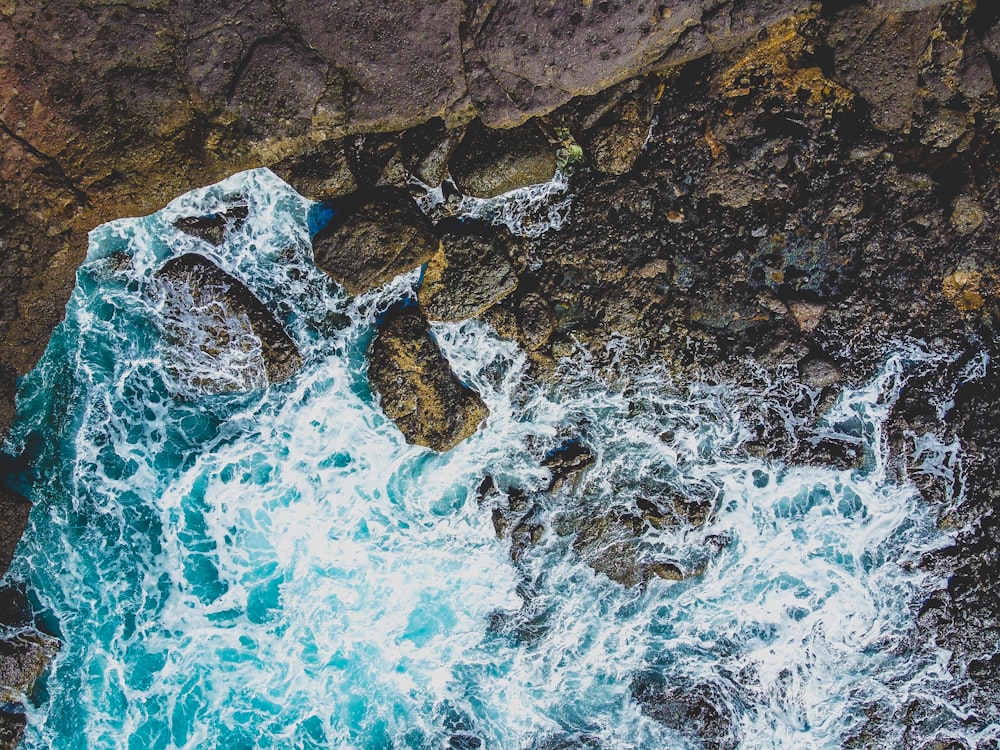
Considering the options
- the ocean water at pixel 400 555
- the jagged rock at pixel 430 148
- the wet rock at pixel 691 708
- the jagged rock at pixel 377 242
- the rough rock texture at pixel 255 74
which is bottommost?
the wet rock at pixel 691 708

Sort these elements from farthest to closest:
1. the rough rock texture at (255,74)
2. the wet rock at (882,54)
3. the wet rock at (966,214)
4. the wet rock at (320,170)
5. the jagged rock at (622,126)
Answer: the wet rock at (320,170), the jagged rock at (622,126), the wet rock at (966,214), the wet rock at (882,54), the rough rock texture at (255,74)

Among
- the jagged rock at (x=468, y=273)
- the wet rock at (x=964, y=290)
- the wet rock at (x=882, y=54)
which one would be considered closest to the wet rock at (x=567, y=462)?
the jagged rock at (x=468, y=273)

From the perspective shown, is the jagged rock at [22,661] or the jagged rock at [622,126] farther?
the jagged rock at [22,661]

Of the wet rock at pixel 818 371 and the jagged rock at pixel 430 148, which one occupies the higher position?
the jagged rock at pixel 430 148

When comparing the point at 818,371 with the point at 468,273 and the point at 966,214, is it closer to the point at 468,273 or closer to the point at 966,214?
the point at 966,214

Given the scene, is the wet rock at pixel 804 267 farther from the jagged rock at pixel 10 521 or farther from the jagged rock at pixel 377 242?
the jagged rock at pixel 10 521

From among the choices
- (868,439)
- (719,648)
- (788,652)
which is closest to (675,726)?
(719,648)
